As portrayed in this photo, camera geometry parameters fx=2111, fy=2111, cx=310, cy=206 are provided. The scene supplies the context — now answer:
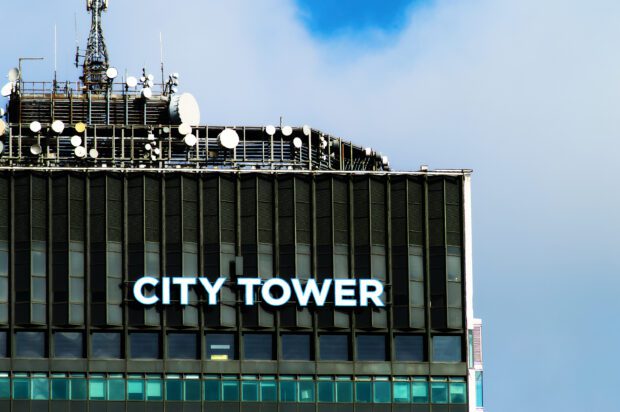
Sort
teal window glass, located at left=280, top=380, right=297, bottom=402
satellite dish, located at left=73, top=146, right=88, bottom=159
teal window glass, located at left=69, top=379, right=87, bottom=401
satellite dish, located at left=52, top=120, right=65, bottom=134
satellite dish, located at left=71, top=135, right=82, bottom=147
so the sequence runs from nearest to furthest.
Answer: teal window glass, located at left=69, top=379, right=87, bottom=401 → teal window glass, located at left=280, top=380, right=297, bottom=402 → satellite dish, located at left=73, top=146, right=88, bottom=159 → satellite dish, located at left=71, top=135, right=82, bottom=147 → satellite dish, located at left=52, top=120, right=65, bottom=134

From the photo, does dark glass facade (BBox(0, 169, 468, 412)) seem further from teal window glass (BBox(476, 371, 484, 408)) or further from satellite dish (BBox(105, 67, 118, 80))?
satellite dish (BBox(105, 67, 118, 80))

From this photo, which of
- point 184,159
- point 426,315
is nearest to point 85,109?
point 184,159

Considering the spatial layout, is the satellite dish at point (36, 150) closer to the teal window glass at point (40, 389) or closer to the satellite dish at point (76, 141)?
the satellite dish at point (76, 141)

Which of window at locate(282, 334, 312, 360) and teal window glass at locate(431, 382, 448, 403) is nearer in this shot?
window at locate(282, 334, 312, 360)

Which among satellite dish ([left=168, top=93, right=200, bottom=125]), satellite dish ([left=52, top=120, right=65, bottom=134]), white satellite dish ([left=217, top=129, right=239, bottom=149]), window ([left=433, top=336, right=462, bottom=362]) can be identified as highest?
satellite dish ([left=168, top=93, right=200, bottom=125])

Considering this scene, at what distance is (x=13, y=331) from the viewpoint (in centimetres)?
14738

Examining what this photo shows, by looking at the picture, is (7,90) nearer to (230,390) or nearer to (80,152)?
(80,152)

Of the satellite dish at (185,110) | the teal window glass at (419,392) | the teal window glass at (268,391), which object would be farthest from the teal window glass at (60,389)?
the satellite dish at (185,110)

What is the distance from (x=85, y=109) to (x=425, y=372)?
36308 mm

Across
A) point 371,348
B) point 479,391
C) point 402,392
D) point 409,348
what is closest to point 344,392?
point 371,348

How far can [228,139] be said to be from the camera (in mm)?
155250

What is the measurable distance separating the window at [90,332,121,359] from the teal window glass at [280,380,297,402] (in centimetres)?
1175

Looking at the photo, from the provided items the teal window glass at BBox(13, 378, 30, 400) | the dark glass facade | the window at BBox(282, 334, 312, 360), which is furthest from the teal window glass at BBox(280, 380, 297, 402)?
the teal window glass at BBox(13, 378, 30, 400)

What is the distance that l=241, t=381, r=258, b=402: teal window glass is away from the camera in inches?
5856
